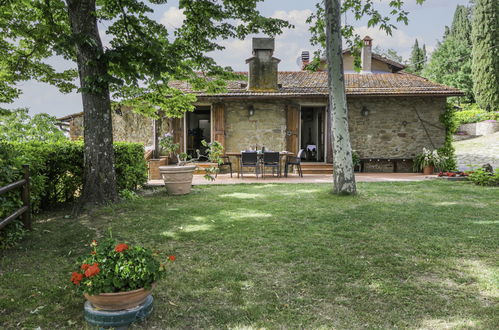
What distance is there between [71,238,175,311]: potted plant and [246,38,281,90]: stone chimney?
438 inches

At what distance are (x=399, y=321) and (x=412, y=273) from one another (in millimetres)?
934

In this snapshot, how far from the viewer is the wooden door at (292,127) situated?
12.4 m

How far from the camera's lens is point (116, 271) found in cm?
221

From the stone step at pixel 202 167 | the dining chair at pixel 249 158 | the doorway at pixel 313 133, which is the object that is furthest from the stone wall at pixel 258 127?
the dining chair at pixel 249 158

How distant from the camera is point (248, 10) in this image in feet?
24.7

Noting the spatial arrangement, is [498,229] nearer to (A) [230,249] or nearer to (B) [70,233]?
(A) [230,249]

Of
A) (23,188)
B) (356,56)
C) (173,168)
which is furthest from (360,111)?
(23,188)

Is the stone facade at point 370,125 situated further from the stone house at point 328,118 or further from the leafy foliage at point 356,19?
the leafy foliage at point 356,19

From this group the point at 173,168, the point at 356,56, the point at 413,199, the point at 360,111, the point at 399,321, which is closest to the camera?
the point at 399,321

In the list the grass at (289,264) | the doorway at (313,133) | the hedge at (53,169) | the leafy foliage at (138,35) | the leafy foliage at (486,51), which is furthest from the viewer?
the leafy foliage at (486,51)

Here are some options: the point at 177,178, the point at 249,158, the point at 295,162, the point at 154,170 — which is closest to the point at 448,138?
the point at 295,162

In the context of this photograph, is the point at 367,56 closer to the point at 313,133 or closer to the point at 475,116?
the point at 313,133

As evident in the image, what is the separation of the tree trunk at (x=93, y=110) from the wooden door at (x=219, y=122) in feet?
21.8

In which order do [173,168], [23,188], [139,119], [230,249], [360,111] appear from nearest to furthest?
[230,249] → [23,188] → [173,168] → [360,111] → [139,119]
